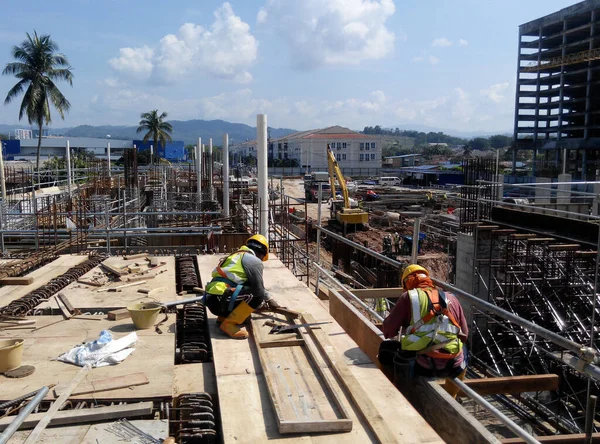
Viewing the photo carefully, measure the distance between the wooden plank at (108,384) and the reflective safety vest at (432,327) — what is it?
2326 millimetres

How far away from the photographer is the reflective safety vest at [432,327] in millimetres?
4605

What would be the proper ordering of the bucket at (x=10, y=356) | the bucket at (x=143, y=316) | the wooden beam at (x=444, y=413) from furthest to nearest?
the bucket at (x=143, y=316) < the bucket at (x=10, y=356) < the wooden beam at (x=444, y=413)

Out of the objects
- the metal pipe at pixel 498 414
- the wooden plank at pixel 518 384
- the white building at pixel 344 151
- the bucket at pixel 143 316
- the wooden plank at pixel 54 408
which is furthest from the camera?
the white building at pixel 344 151

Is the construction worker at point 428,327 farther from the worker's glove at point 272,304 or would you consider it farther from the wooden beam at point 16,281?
the wooden beam at point 16,281

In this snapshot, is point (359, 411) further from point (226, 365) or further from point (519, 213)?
point (519, 213)

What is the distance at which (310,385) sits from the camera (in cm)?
434

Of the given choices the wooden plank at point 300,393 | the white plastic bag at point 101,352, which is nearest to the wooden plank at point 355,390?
the wooden plank at point 300,393

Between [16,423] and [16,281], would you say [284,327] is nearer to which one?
[16,423]

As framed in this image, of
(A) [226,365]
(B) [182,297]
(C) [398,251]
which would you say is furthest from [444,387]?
(C) [398,251]

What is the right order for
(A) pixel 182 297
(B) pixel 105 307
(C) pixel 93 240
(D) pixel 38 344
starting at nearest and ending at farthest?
(D) pixel 38 344
(B) pixel 105 307
(A) pixel 182 297
(C) pixel 93 240

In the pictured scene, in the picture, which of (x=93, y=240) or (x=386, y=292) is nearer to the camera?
(x=386, y=292)

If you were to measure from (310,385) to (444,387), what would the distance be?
1.32 meters

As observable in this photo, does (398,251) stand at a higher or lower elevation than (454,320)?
lower

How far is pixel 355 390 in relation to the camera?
420 cm
